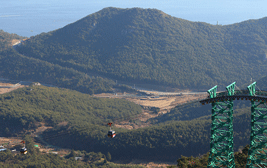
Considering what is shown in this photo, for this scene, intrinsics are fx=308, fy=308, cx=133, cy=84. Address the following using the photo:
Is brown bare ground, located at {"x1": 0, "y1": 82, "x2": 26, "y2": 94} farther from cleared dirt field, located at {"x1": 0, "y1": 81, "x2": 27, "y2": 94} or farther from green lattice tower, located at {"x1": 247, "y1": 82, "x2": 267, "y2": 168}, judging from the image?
green lattice tower, located at {"x1": 247, "y1": 82, "x2": 267, "y2": 168}

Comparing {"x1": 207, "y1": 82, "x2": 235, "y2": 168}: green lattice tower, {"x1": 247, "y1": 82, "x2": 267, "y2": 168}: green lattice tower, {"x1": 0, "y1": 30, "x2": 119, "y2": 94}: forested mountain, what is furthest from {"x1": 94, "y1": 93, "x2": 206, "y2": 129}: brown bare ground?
{"x1": 247, "y1": 82, "x2": 267, "y2": 168}: green lattice tower

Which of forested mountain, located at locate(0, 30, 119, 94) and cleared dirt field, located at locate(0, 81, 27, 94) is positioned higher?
forested mountain, located at locate(0, 30, 119, 94)

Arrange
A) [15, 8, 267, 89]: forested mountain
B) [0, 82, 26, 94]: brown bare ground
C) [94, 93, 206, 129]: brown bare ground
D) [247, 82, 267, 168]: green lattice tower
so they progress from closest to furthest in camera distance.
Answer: [247, 82, 267, 168]: green lattice tower, [94, 93, 206, 129]: brown bare ground, [0, 82, 26, 94]: brown bare ground, [15, 8, 267, 89]: forested mountain

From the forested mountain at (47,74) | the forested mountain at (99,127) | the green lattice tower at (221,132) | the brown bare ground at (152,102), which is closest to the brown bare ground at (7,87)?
the forested mountain at (47,74)

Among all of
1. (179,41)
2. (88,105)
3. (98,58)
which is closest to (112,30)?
(98,58)

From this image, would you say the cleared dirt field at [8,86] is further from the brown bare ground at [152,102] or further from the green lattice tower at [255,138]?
the green lattice tower at [255,138]

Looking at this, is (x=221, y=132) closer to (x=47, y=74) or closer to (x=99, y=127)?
(x=99, y=127)

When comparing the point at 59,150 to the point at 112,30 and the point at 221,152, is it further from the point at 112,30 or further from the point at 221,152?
the point at 112,30
